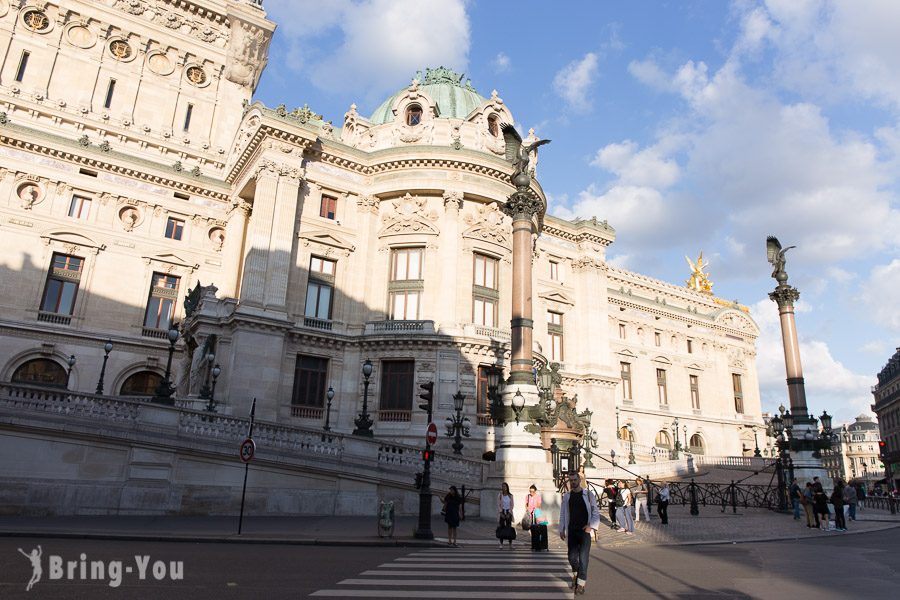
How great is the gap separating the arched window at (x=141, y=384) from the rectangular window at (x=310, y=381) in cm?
1053

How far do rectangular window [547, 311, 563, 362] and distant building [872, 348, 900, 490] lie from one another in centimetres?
5842

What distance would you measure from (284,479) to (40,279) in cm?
2449

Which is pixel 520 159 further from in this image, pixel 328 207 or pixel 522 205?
pixel 328 207

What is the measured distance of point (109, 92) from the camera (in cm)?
4272

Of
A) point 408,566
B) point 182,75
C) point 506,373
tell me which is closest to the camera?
point 408,566

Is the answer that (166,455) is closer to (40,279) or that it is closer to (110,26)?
(40,279)

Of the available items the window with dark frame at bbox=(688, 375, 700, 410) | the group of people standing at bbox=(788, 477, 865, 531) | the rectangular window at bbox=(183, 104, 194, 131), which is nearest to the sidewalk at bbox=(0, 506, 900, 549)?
the group of people standing at bbox=(788, 477, 865, 531)

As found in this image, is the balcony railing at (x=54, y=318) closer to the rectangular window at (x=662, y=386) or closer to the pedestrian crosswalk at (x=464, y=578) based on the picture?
the pedestrian crosswalk at (x=464, y=578)

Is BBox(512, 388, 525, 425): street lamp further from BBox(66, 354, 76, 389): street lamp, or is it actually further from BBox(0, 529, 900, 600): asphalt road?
BBox(66, 354, 76, 389): street lamp

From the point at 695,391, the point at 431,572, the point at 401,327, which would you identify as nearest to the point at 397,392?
the point at 401,327

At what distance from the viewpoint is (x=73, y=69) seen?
41.8 meters

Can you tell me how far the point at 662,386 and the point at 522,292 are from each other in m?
42.9

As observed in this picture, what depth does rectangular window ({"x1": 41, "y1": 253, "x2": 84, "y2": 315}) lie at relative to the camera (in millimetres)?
35031

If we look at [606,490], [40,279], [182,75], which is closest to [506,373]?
[606,490]
